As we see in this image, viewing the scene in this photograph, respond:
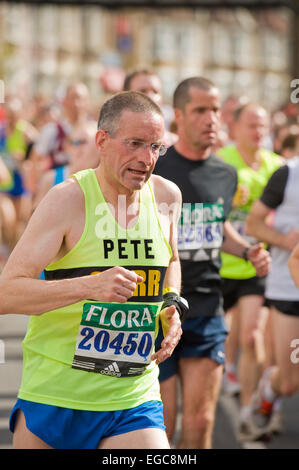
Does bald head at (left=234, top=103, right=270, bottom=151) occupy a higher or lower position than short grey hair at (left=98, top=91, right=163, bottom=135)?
lower

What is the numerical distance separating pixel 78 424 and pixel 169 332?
0.45 metres

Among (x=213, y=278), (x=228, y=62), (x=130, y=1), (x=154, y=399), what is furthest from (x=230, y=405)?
(x=228, y=62)

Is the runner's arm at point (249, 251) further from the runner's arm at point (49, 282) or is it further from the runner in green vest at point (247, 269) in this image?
the runner's arm at point (49, 282)

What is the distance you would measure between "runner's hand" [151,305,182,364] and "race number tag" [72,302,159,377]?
78 mm

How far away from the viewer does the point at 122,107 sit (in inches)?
139

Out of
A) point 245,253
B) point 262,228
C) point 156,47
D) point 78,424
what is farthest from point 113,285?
point 156,47

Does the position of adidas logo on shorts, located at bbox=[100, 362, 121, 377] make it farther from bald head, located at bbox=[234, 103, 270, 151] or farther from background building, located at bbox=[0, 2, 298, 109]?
background building, located at bbox=[0, 2, 298, 109]

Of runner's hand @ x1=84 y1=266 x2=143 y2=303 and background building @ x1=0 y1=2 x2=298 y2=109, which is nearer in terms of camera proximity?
runner's hand @ x1=84 y1=266 x2=143 y2=303

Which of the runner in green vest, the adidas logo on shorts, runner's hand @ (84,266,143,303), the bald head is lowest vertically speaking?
the runner in green vest

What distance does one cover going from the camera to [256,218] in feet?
19.8

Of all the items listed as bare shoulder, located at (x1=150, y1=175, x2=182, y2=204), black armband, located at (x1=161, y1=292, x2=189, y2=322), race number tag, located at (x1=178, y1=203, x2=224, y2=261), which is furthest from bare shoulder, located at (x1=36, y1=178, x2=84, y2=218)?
race number tag, located at (x1=178, y1=203, x2=224, y2=261)

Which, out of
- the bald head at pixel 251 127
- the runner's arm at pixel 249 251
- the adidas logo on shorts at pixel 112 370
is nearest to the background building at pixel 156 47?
the bald head at pixel 251 127

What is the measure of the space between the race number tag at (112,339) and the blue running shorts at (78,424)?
15 cm

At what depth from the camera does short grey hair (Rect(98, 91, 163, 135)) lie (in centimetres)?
353
